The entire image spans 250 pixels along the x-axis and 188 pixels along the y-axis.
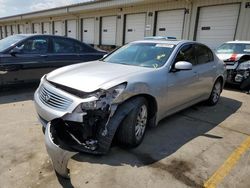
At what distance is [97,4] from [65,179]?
1696 cm

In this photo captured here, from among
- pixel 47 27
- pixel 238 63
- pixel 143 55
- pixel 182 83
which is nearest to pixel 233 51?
pixel 238 63

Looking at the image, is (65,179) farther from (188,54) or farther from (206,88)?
Answer: (206,88)

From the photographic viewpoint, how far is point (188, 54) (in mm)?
4426

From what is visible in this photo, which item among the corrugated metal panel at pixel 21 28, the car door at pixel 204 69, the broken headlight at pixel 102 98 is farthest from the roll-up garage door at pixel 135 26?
the corrugated metal panel at pixel 21 28

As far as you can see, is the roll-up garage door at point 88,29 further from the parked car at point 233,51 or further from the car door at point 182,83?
the car door at point 182,83

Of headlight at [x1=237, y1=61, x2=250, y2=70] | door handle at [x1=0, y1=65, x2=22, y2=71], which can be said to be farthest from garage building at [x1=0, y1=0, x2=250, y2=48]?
door handle at [x1=0, y1=65, x2=22, y2=71]

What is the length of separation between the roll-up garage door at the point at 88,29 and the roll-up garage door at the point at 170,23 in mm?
7511

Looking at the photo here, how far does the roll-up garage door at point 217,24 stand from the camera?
1130cm

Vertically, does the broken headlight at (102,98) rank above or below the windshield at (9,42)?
below

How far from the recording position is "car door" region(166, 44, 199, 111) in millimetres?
3772

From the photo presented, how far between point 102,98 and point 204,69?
9.69 feet

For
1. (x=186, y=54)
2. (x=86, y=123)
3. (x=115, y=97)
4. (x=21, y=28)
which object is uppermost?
(x=21, y=28)

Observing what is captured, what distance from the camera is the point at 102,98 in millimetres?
A: 2730

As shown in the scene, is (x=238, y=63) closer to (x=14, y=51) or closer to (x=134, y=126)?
(x=134, y=126)
